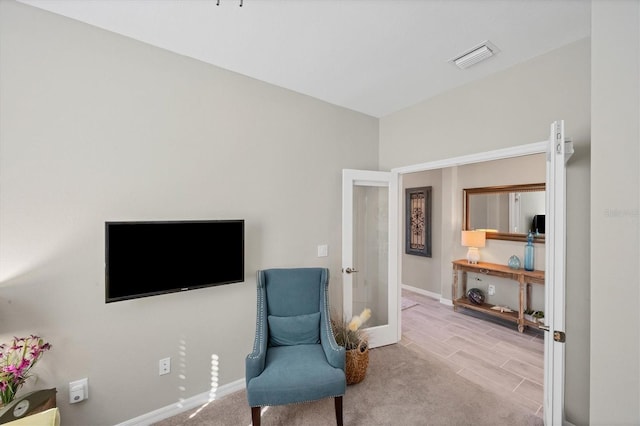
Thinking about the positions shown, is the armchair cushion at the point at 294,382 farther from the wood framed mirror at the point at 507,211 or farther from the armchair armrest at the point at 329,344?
the wood framed mirror at the point at 507,211

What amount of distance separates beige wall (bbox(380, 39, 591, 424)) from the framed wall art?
8.45 feet

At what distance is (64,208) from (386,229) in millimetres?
2851

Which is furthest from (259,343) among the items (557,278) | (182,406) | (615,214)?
(615,214)

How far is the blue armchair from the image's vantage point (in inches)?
70.4

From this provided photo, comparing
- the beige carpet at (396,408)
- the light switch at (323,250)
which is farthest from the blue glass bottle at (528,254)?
the light switch at (323,250)

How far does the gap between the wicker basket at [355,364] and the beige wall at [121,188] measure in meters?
0.91

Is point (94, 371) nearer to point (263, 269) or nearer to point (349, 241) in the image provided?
point (263, 269)

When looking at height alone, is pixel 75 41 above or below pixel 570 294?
above

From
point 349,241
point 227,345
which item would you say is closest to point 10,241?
point 227,345

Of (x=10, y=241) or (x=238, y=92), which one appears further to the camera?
(x=238, y=92)

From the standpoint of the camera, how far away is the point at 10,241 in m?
1.61

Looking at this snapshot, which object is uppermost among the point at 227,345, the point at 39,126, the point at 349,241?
the point at 39,126

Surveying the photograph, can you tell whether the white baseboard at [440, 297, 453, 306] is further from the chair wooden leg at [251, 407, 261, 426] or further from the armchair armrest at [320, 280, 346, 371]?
the chair wooden leg at [251, 407, 261, 426]

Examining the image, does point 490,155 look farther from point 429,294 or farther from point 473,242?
point 429,294
